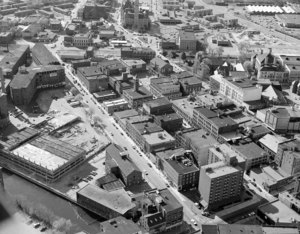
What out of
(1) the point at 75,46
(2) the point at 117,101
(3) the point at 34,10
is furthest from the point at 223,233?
(3) the point at 34,10

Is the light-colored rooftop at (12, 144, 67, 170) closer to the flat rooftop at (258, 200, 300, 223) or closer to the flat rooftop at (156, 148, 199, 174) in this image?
the flat rooftop at (156, 148, 199, 174)

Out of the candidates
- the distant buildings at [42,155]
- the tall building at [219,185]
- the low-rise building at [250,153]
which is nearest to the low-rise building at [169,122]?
the low-rise building at [250,153]

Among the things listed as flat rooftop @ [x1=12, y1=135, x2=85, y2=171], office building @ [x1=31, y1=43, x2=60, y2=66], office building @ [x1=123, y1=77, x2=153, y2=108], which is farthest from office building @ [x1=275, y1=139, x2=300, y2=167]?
office building @ [x1=31, y1=43, x2=60, y2=66]

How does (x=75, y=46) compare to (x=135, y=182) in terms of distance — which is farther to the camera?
(x=75, y=46)

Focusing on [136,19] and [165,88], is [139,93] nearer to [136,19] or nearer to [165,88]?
[165,88]

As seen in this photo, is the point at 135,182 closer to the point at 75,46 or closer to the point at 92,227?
the point at 92,227

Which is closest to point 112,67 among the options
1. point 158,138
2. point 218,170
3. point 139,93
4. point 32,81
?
point 139,93

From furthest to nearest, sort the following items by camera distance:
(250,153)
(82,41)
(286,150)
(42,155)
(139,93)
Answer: (82,41) → (139,93) → (250,153) → (286,150) → (42,155)
